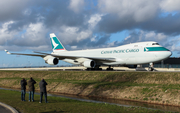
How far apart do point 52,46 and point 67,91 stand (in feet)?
95.8

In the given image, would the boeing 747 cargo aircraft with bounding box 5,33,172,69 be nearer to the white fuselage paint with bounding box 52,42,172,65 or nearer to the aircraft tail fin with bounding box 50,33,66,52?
the white fuselage paint with bounding box 52,42,172,65

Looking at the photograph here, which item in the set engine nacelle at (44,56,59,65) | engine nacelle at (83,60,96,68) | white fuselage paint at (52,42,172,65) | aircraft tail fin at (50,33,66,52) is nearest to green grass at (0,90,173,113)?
white fuselage paint at (52,42,172,65)

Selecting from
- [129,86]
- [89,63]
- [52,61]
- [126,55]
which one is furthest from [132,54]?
[52,61]

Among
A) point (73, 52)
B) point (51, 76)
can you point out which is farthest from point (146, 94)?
point (73, 52)

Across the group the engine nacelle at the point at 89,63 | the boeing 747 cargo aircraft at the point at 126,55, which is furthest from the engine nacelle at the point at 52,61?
the engine nacelle at the point at 89,63

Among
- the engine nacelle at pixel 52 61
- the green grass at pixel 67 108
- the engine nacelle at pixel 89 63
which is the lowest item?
the green grass at pixel 67 108

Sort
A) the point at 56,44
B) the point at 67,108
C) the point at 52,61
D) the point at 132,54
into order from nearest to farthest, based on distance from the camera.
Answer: the point at 67,108
the point at 132,54
the point at 52,61
the point at 56,44

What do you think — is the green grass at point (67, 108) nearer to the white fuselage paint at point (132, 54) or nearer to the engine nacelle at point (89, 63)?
the white fuselage paint at point (132, 54)

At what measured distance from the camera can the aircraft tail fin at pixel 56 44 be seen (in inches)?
2012

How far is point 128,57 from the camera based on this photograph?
34.1 metres

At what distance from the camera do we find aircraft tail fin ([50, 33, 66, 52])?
168 feet

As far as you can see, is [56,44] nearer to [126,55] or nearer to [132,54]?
[126,55]

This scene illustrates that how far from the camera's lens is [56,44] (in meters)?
51.6

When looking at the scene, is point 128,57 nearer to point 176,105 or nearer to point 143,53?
point 143,53
